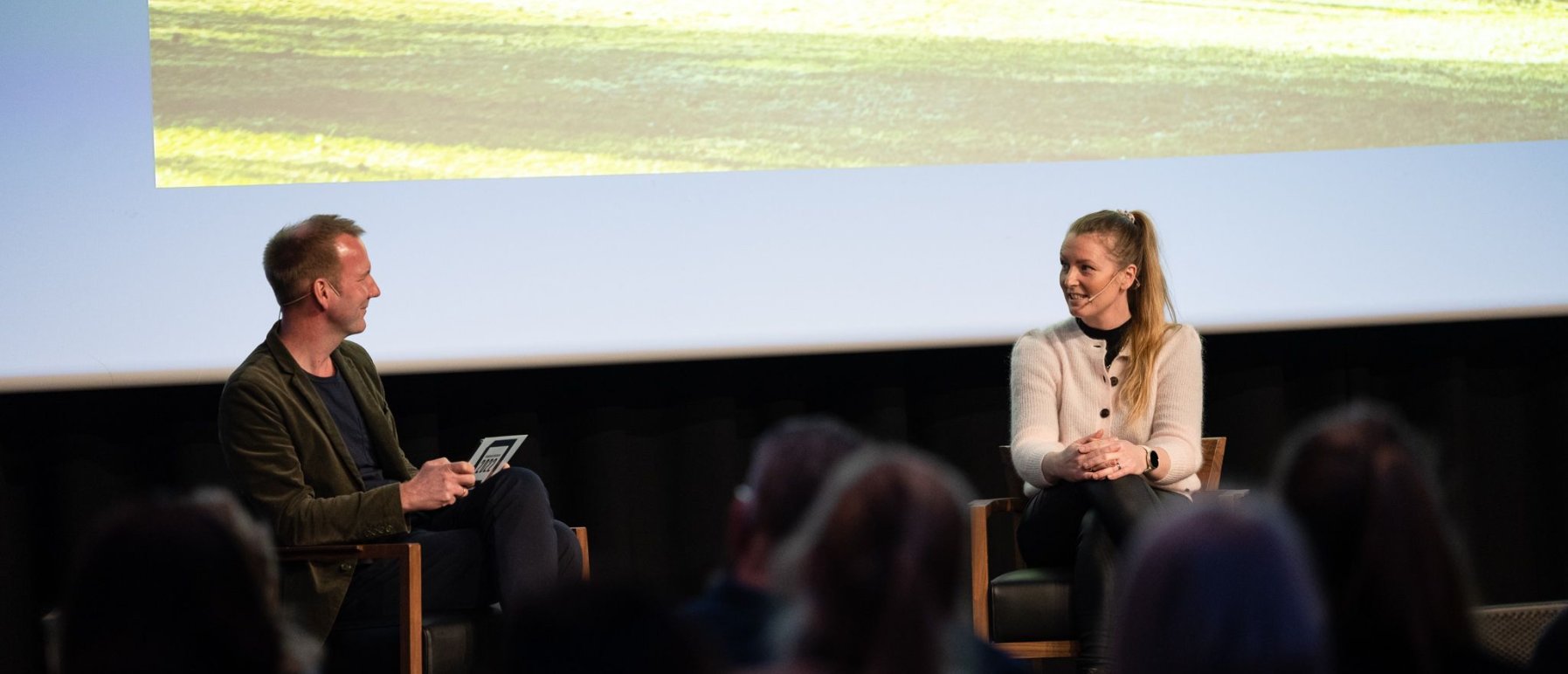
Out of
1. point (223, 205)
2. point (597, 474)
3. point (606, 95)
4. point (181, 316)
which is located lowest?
point (597, 474)

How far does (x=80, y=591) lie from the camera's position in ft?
3.35

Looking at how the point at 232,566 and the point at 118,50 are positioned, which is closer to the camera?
the point at 232,566

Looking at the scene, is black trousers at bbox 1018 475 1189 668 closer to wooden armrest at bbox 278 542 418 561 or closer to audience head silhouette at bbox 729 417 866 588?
wooden armrest at bbox 278 542 418 561

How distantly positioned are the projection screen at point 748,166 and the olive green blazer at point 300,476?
26.7 inches

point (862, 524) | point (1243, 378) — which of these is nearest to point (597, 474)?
point (1243, 378)

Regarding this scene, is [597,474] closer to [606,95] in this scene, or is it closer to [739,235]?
[739,235]

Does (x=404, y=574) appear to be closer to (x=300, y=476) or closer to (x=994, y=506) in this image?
(x=300, y=476)

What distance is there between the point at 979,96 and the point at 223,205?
6.03 ft

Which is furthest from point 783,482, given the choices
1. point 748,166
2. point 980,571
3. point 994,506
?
point 748,166

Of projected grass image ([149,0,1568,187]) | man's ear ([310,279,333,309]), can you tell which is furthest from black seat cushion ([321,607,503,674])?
projected grass image ([149,0,1568,187])

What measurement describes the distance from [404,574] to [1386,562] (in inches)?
74.0

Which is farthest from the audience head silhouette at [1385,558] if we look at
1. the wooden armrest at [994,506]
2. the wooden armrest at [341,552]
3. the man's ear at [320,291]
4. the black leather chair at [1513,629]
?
the man's ear at [320,291]

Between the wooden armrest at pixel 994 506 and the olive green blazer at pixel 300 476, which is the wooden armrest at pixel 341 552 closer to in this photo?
the olive green blazer at pixel 300 476

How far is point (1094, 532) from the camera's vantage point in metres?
2.77
